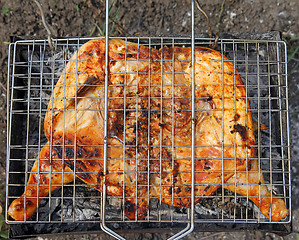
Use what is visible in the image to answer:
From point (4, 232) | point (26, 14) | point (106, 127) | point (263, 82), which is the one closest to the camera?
point (106, 127)

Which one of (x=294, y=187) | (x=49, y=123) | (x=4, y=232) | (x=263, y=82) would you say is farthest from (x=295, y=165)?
(x=4, y=232)

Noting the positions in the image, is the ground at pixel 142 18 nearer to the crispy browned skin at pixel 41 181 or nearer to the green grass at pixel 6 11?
the green grass at pixel 6 11

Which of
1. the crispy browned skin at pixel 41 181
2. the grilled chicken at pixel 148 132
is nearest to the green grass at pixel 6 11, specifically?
the grilled chicken at pixel 148 132

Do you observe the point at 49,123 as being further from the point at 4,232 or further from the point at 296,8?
the point at 296,8

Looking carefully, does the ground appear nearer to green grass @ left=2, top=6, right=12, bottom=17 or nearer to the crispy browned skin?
green grass @ left=2, top=6, right=12, bottom=17

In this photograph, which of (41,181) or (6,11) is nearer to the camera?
(41,181)

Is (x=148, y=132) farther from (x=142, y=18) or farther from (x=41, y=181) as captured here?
(x=142, y=18)

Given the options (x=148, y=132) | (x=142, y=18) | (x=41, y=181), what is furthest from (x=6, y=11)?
(x=148, y=132)
